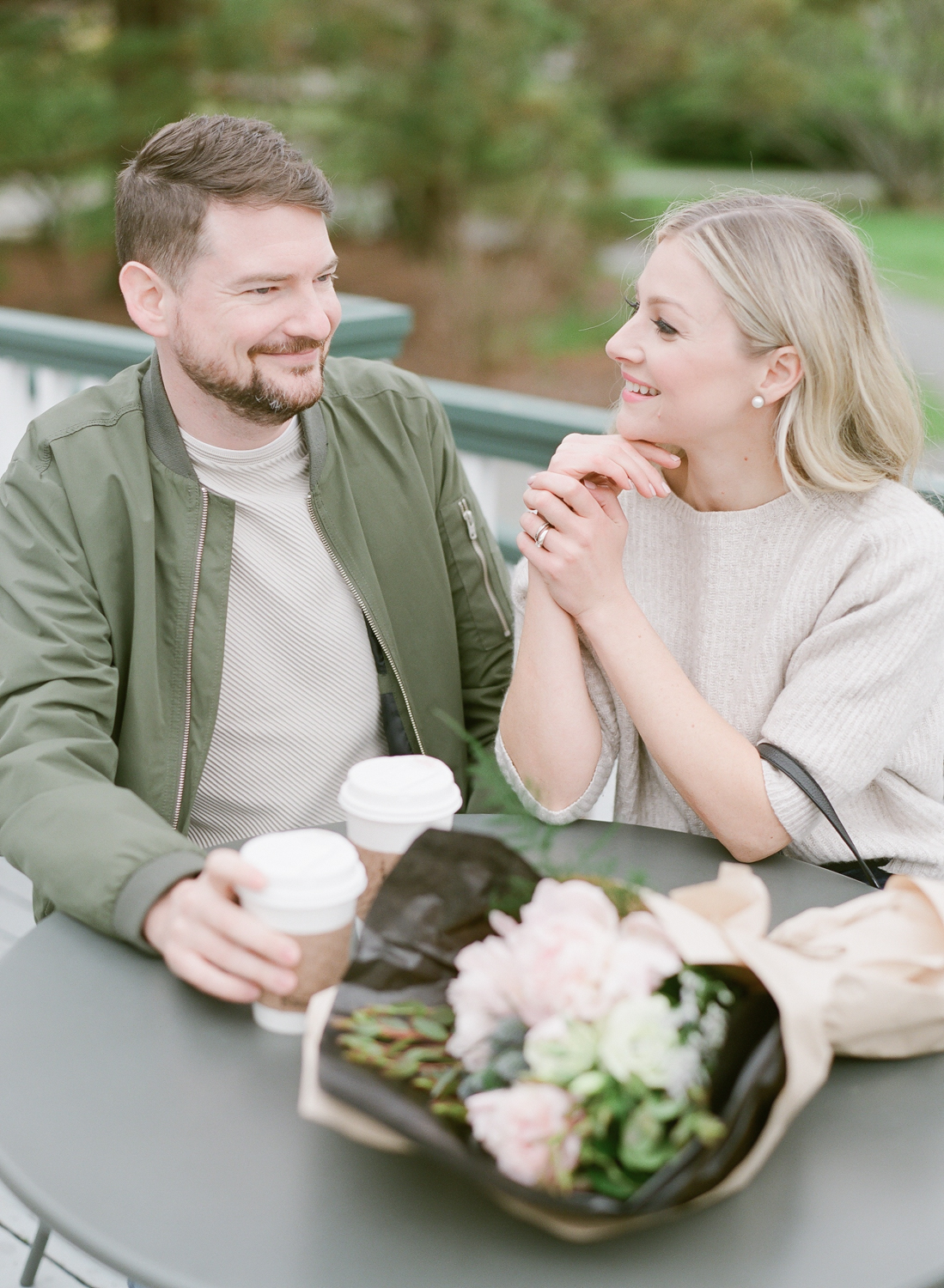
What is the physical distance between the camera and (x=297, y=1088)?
1180mm

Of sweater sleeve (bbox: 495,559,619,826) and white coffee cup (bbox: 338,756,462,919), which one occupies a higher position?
white coffee cup (bbox: 338,756,462,919)

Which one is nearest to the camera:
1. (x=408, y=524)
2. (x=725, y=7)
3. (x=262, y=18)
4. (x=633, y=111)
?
(x=408, y=524)

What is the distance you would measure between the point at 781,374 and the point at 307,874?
1.00 m

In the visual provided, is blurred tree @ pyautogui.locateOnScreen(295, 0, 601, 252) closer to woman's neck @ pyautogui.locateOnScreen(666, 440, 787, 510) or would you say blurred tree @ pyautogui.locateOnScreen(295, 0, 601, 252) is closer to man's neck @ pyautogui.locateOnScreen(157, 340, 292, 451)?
man's neck @ pyautogui.locateOnScreen(157, 340, 292, 451)

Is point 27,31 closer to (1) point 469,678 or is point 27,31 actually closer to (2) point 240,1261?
(1) point 469,678

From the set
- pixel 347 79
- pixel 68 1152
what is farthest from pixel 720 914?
pixel 347 79

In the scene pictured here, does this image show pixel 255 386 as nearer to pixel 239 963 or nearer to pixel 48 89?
pixel 239 963

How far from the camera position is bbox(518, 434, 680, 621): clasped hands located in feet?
5.77

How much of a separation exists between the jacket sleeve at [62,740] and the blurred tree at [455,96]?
33.9 ft

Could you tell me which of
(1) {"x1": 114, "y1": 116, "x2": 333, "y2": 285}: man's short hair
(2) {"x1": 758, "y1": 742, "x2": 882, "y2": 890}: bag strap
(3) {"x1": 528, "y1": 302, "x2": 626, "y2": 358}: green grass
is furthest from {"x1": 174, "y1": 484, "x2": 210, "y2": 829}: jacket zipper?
(3) {"x1": 528, "y1": 302, "x2": 626, "y2": 358}: green grass

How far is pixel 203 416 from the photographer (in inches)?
78.2

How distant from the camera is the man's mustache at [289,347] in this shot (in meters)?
1.92

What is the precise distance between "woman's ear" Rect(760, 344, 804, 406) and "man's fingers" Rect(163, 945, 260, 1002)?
3.40 feet

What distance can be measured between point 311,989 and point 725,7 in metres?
15.4
